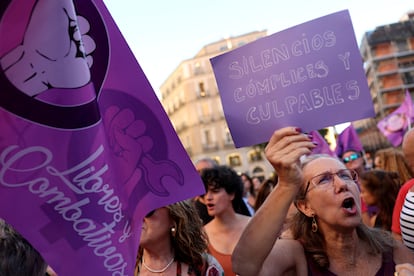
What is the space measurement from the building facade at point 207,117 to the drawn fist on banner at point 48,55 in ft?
174

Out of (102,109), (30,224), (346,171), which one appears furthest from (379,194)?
(30,224)

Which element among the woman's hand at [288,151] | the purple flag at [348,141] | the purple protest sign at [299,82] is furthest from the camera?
the purple flag at [348,141]

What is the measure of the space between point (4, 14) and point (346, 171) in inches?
68.9

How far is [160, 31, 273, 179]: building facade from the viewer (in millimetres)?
55562

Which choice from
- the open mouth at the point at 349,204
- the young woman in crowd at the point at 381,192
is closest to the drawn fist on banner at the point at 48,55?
the open mouth at the point at 349,204

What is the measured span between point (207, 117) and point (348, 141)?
160ft

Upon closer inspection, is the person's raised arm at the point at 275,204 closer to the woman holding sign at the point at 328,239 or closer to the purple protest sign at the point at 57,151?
the woman holding sign at the point at 328,239

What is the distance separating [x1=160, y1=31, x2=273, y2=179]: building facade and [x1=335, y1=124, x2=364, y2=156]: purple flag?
1770 inches

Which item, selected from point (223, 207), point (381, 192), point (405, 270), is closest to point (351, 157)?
point (381, 192)

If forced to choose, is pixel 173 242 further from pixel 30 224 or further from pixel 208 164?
pixel 208 164

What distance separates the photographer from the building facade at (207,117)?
55.6 metres

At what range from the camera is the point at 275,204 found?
6.59 ft

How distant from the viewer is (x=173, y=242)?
2736mm

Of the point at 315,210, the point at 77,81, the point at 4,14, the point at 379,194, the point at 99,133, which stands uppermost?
the point at 4,14
